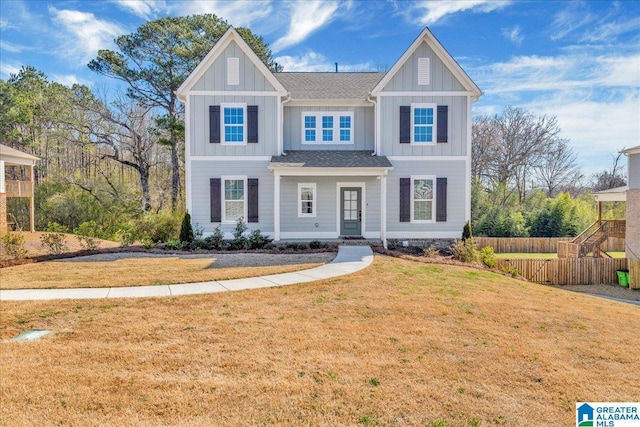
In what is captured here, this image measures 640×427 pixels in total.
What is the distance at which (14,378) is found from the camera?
422 centimetres

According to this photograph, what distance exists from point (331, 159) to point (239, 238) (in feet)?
16.7

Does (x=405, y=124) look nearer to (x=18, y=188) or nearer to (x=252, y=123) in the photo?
(x=252, y=123)

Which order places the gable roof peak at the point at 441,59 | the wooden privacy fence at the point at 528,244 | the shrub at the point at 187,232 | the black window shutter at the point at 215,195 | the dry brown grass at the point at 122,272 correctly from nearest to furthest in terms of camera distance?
the dry brown grass at the point at 122,272
the shrub at the point at 187,232
the gable roof peak at the point at 441,59
the black window shutter at the point at 215,195
the wooden privacy fence at the point at 528,244

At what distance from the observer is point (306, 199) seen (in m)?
15.9

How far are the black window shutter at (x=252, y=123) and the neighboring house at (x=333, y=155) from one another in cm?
4

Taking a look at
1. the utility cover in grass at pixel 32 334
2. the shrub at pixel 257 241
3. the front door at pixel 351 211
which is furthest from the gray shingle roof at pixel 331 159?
the utility cover in grass at pixel 32 334

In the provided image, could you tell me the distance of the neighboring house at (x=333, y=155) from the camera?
1527cm

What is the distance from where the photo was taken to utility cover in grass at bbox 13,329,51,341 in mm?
5316

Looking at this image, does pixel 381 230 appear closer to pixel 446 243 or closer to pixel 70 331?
pixel 446 243

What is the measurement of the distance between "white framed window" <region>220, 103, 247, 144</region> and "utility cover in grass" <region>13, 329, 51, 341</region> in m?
10.9

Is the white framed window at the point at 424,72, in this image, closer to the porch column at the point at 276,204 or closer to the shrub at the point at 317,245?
the porch column at the point at 276,204

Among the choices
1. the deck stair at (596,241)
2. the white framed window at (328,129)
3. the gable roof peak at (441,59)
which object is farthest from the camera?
the deck stair at (596,241)

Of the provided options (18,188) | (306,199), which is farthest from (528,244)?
→ (18,188)

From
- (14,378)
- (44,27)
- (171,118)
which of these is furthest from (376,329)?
(171,118)
